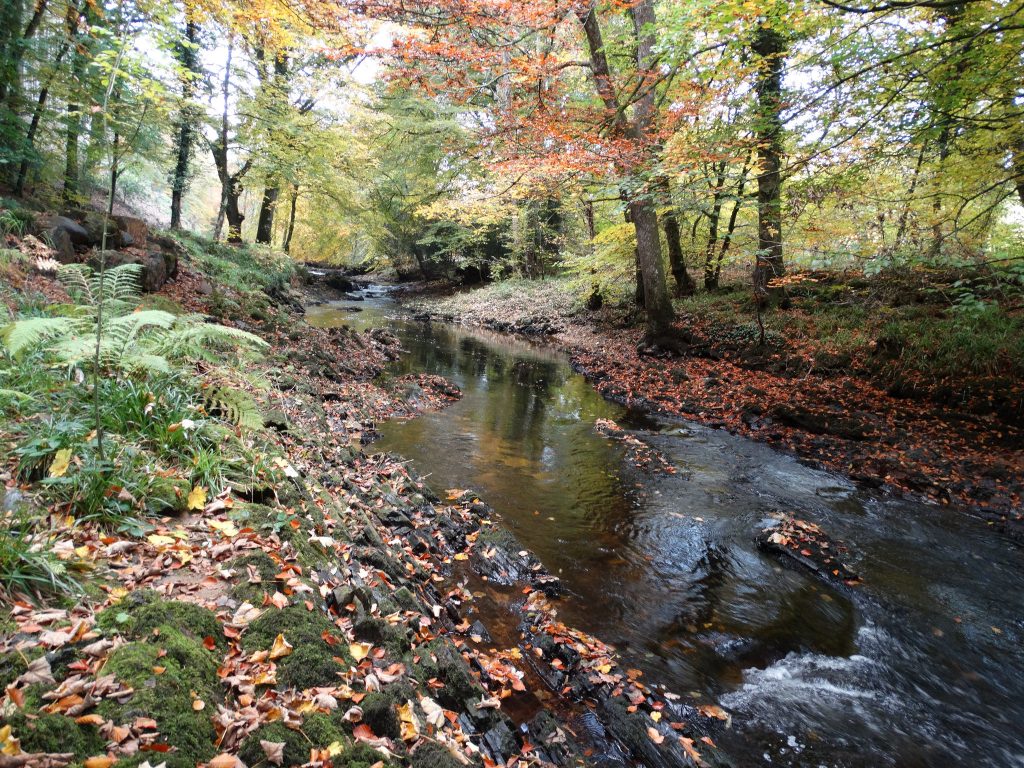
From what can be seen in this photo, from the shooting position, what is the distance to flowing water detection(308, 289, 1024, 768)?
374 centimetres

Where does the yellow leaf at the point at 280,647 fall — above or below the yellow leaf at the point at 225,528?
below

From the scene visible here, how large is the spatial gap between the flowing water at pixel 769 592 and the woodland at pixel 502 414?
0.05 m

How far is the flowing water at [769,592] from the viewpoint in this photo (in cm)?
374

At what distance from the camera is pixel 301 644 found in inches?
95.9

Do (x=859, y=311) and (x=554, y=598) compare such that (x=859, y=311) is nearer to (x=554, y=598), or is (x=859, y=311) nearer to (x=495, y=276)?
(x=554, y=598)

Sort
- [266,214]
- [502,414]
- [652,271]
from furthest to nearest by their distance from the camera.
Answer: [266,214]
[652,271]
[502,414]

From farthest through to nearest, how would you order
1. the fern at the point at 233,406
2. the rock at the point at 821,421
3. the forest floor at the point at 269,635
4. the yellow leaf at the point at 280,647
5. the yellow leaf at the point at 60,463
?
the rock at the point at 821,421
the fern at the point at 233,406
the yellow leaf at the point at 60,463
the yellow leaf at the point at 280,647
the forest floor at the point at 269,635

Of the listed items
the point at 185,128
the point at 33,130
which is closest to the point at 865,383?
the point at 33,130

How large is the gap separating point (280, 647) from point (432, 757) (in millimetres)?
877

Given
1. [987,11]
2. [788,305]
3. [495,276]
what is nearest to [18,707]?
[987,11]

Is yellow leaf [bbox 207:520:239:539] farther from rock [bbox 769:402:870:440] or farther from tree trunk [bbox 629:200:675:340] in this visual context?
tree trunk [bbox 629:200:675:340]

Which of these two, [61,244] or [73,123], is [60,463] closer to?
[61,244]

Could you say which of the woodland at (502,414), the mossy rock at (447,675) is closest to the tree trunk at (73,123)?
the woodland at (502,414)

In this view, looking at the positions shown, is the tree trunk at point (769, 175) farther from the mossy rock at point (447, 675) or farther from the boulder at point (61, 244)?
the boulder at point (61, 244)
